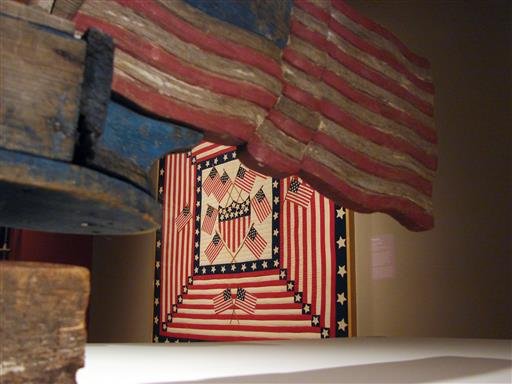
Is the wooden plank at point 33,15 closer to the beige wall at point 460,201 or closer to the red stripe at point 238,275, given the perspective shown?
the beige wall at point 460,201

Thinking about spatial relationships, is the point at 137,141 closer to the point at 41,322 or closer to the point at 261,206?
the point at 41,322

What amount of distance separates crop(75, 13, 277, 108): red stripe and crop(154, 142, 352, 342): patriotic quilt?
1.85 meters

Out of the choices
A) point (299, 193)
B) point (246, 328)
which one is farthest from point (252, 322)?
point (299, 193)

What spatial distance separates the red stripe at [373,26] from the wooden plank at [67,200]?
0.91 meters

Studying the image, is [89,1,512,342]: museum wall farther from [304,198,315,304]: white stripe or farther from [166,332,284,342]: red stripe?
[166,332,284,342]: red stripe

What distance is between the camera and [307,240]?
9.95ft

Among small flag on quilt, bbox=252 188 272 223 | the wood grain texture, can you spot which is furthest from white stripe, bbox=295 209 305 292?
the wood grain texture

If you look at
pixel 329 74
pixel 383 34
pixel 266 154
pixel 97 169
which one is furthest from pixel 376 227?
pixel 97 169

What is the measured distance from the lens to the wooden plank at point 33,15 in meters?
0.64

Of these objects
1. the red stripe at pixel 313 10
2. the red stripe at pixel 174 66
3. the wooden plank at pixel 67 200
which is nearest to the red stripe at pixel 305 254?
the red stripe at pixel 313 10

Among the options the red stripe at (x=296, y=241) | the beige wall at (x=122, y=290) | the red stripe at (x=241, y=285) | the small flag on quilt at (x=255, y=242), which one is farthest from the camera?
the beige wall at (x=122, y=290)

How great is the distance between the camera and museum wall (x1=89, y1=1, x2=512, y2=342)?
229 centimetres

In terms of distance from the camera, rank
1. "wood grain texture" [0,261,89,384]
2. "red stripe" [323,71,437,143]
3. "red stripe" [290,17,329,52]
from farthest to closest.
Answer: "red stripe" [323,71,437,143] → "red stripe" [290,17,329,52] → "wood grain texture" [0,261,89,384]

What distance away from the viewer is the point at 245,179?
136 inches
